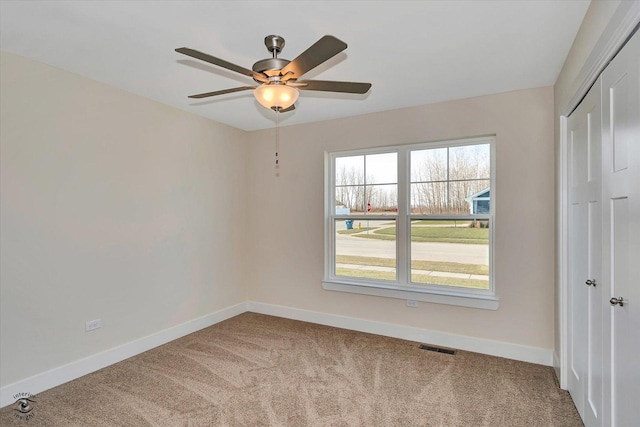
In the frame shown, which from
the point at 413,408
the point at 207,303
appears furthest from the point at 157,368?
the point at 413,408

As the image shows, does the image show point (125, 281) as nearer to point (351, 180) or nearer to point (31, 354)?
point (31, 354)

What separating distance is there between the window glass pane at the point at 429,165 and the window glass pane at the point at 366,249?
2.03 feet

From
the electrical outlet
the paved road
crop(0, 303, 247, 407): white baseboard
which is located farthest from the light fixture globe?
crop(0, 303, 247, 407): white baseboard

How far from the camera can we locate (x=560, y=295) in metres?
2.71

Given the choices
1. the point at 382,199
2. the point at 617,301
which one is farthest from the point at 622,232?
the point at 382,199

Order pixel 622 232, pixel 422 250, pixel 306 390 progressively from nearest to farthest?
pixel 622 232 < pixel 306 390 < pixel 422 250

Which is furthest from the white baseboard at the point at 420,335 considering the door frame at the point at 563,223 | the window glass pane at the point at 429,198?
the window glass pane at the point at 429,198

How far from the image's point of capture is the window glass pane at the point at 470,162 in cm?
347

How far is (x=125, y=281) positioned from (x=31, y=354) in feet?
2.83

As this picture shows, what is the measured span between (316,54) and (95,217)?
254cm

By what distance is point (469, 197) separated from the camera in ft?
11.6

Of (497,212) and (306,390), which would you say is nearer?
(306,390)

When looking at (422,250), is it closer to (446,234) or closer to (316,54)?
(446,234)

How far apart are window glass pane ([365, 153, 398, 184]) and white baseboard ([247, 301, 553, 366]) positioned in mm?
1661
